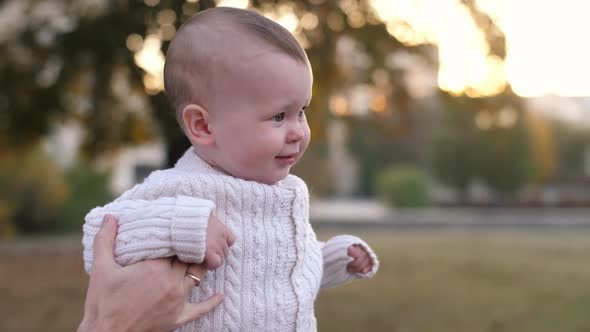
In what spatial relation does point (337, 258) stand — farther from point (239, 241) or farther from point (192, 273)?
point (192, 273)

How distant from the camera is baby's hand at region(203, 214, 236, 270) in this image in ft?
5.25

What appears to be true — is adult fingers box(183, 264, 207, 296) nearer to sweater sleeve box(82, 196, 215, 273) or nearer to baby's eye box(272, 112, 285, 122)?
sweater sleeve box(82, 196, 215, 273)

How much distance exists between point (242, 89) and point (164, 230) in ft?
1.15

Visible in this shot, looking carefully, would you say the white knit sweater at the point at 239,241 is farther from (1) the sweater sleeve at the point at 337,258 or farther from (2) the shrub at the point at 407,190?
(2) the shrub at the point at 407,190

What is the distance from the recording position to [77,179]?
19.5m

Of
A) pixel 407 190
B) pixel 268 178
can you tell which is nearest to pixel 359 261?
pixel 268 178

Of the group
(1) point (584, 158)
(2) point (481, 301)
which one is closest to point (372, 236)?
(2) point (481, 301)

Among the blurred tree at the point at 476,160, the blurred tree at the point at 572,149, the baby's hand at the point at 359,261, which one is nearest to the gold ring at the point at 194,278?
the baby's hand at the point at 359,261

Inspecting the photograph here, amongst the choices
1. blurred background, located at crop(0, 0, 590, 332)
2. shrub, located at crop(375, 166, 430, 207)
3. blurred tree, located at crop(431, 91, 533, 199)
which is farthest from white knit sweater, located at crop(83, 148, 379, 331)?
shrub, located at crop(375, 166, 430, 207)

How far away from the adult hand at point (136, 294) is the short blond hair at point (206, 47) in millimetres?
371

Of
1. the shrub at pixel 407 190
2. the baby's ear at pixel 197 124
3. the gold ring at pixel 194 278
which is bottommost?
the shrub at pixel 407 190

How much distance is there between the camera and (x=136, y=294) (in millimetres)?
1608

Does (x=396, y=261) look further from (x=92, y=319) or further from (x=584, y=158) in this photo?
(x=584, y=158)

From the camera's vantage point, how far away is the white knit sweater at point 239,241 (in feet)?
5.33
